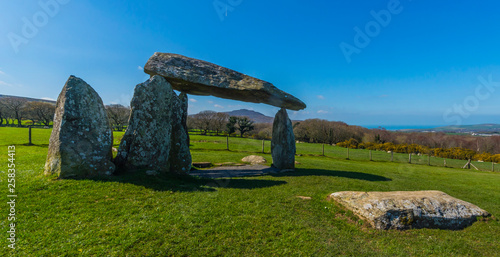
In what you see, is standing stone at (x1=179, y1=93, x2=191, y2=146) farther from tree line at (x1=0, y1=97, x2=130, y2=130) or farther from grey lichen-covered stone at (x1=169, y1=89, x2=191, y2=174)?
tree line at (x1=0, y1=97, x2=130, y2=130)

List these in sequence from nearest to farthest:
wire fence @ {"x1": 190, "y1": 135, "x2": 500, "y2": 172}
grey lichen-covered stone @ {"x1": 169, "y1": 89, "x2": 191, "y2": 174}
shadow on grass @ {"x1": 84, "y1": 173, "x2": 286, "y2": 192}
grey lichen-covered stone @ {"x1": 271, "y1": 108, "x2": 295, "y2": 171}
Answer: shadow on grass @ {"x1": 84, "y1": 173, "x2": 286, "y2": 192} < grey lichen-covered stone @ {"x1": 169, "y1": 89, "x2": 191, "y2": 174} < grey lichen-covered stone @ {"x1": 271, "y1": 108, "x2": 295, "y2": 171} < wire fence @ {"x1": 190, "y1": 135, "x2": 500, "y2": 172}

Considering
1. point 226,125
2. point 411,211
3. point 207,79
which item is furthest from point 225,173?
point 226,125

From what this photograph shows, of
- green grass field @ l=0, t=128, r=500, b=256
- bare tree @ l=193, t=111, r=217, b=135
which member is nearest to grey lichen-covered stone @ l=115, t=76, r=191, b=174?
green grass field @ l=0, t=128, r=500, b=256

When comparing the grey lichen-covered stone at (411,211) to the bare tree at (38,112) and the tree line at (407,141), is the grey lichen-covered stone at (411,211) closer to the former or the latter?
the tree line at (407,141)

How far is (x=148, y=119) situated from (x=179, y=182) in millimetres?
3090

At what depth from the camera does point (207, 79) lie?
1015 centimetres

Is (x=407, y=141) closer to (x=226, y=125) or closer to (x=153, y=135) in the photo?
(x=226, y=125)

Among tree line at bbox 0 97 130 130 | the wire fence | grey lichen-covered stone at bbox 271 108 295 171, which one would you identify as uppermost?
tree line at bbox 0 97 130 130

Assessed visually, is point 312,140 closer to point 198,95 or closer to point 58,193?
point 198,95

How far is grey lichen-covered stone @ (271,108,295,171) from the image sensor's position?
544 inches

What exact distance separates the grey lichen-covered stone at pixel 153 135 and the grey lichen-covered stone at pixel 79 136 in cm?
75

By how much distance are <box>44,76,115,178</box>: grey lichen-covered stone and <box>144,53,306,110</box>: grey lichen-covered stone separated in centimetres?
308

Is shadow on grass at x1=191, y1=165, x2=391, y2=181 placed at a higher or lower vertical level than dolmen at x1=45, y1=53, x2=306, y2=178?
lower

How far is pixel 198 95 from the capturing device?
41.4 ft
